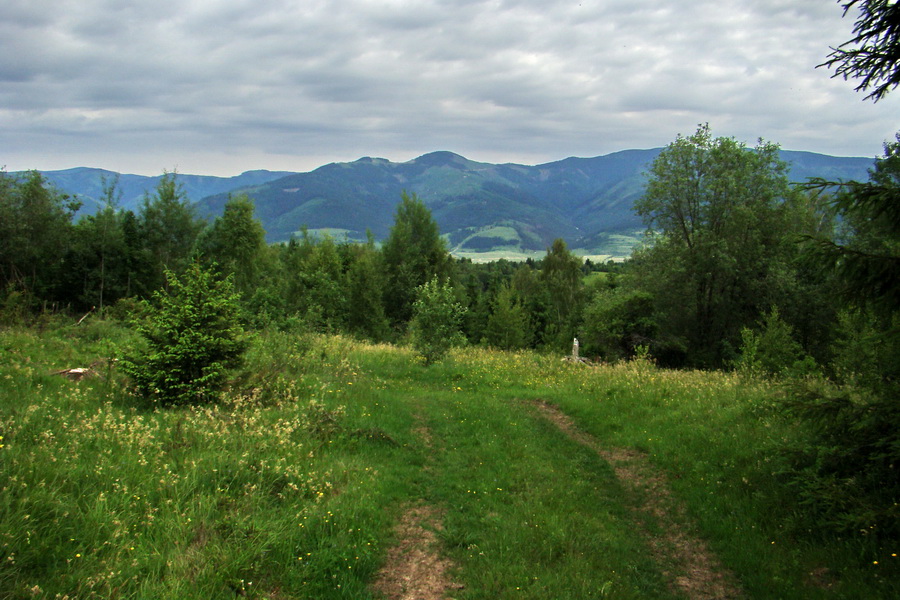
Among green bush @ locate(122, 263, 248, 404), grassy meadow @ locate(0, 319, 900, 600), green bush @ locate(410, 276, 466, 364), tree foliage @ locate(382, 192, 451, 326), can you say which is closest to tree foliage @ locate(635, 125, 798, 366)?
green bush @ locate(410, 276, 466, 364)

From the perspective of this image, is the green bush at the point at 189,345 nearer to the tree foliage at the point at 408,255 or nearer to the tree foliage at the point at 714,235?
the tree foliage at the point at 714,235

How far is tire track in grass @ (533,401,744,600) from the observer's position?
18.4 feet

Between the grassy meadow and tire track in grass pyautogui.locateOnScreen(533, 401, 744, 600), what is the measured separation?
0.09 meters

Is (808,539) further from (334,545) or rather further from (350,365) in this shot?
(350,365)

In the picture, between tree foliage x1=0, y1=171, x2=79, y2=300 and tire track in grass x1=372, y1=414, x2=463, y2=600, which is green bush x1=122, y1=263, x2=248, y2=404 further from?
tree foliage x1=0, y1=171, x2=79, y2=300

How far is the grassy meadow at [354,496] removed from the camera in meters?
4.58

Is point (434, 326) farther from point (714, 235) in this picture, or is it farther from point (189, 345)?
point (714, 235)

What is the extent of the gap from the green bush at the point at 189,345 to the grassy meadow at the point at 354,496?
473mm

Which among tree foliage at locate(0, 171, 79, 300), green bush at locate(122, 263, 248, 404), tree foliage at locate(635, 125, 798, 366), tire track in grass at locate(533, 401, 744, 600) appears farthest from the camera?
tree foliage at locate(0, 171, 79, 300)

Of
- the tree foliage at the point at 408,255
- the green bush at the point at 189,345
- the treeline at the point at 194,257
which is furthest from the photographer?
the tree foliage at the point at 408,255

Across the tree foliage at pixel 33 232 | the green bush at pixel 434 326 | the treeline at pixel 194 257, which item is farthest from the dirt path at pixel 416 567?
the tree foliage at pixel 33 232

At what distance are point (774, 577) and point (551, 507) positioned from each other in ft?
9.03

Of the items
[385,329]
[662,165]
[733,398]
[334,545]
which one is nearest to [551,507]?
[334,545]

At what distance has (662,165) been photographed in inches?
1270
